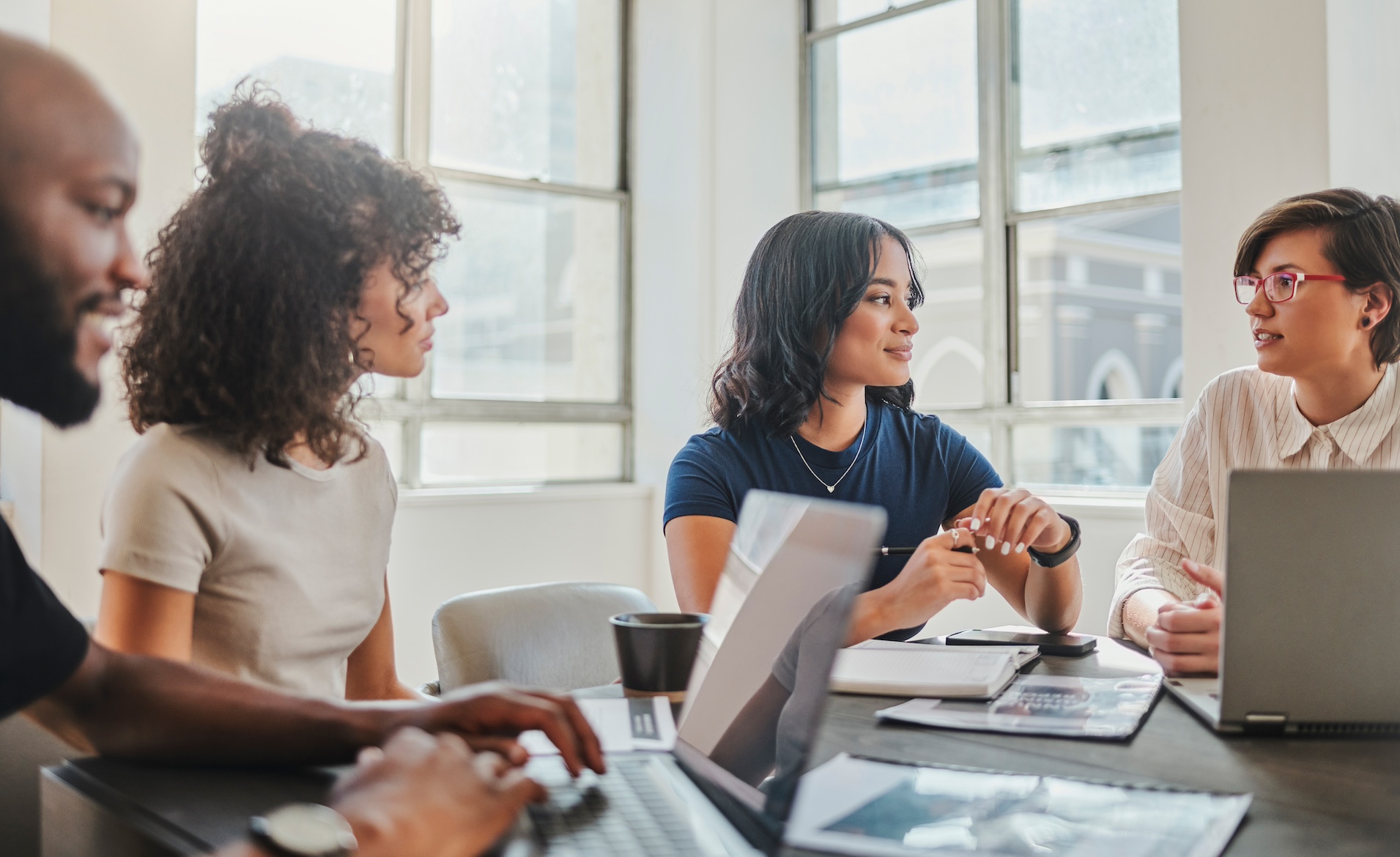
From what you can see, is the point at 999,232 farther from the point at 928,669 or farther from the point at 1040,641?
the point at 928,669

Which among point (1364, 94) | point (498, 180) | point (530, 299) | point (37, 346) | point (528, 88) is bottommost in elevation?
point (37, 346)

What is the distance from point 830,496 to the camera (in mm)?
2008

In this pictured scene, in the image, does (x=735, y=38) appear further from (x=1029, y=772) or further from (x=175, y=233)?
(x=1029, y=772)

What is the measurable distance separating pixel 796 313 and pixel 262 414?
1111 mm

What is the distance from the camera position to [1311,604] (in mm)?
1009

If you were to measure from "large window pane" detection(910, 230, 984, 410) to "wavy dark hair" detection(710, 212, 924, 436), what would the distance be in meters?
2.27

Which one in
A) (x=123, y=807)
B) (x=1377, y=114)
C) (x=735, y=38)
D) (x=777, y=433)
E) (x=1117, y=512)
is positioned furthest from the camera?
(x=735, y=38)

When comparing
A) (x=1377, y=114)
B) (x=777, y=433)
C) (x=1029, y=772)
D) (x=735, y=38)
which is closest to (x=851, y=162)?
(x=735, y=38)

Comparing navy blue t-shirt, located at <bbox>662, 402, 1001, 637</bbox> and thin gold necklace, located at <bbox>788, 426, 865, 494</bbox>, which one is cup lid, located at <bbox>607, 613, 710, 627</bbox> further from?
thin gold necklace, located at <bbox>788, 426, 865, 494</bbox>

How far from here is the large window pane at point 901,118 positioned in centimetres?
438

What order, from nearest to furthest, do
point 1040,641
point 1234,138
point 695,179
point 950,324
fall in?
point 1040,641 → point 1234,138 → point 950,324 → point 695,179

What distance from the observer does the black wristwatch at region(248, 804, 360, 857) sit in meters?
0.65

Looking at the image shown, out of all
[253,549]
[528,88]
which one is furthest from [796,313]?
[528,88]

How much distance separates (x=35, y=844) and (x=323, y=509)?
503 millimetres
